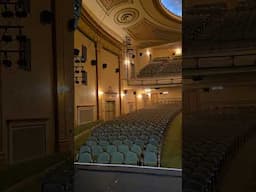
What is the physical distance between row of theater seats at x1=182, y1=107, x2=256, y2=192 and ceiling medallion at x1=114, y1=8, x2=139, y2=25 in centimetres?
55

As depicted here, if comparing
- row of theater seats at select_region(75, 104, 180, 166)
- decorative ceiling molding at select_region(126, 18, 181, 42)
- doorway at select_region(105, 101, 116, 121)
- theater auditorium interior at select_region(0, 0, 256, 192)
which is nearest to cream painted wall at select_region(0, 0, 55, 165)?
theater auditorium interior at select_region(0, 0, 256, 192)

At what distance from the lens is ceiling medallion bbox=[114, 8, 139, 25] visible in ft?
2.78

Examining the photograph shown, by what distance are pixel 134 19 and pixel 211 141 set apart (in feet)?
2.06

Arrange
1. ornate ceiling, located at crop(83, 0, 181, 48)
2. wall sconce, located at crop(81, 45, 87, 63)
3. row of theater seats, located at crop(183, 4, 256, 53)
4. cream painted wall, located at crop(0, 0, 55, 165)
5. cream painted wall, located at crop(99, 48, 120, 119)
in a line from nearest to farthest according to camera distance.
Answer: row of theater seats, located at crop(183, 4, 256, 53) → cream painted wall, located at crop(0, 0, 55, 165) → ornate ceiling, located at crop(83, 0, 181, 48) → wall sconce, located at crop(81, 45, 87, 63) → cream painted wall, located at crop(99, 48, 120, 119)

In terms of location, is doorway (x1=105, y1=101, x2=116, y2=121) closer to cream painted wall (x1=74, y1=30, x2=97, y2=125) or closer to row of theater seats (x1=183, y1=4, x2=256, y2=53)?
cream painted wall (x1=74, y1=30, x2=97, y2=125)

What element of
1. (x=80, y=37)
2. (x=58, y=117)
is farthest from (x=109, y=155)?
(x=80, y=37)

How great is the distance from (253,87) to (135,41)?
0.66m

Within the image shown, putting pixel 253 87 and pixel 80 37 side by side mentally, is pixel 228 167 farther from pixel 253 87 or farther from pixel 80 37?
pixel 80 37

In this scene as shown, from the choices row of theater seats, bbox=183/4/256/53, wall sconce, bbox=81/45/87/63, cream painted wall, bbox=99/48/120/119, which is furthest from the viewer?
cream painted wall, bbox=99/48/120/119

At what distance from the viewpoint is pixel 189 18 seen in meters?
0.45

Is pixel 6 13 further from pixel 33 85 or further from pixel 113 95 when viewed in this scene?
pixel 113 95

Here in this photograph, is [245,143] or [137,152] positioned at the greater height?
[245,143]

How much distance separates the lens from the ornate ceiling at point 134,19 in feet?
2.63

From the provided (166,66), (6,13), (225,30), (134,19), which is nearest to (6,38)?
(6,13)
